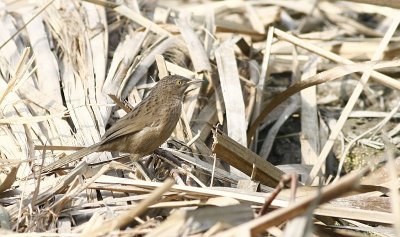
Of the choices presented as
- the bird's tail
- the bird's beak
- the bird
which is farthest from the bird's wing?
the bird's beak

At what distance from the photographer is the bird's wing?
5.54 metres

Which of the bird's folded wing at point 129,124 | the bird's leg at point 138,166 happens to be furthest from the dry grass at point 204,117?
the bird's folded wing at point 129,124

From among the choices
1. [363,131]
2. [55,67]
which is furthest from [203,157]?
[363,131]

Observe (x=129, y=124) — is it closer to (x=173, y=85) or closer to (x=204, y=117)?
(x=173, y=85)

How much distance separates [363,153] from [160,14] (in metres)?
2.35

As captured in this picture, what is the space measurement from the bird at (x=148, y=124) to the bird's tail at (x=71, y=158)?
3cm

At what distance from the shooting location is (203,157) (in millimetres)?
5828

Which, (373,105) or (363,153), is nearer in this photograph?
(363,153)

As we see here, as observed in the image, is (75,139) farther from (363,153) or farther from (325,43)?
(325,43)

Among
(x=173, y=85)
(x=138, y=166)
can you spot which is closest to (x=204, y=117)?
(x=173, y=85)

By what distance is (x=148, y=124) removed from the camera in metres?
5.91

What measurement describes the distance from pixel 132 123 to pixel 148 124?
18 centimetres

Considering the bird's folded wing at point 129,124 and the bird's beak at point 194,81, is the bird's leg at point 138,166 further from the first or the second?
the bird's beak at point 194,81

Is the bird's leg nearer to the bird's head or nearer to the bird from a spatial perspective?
the bird
